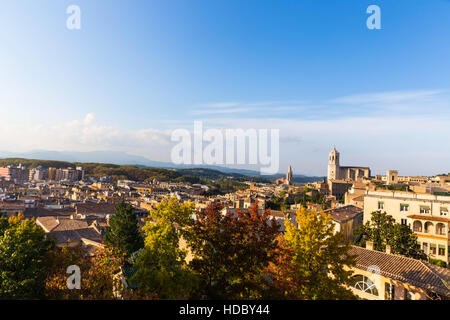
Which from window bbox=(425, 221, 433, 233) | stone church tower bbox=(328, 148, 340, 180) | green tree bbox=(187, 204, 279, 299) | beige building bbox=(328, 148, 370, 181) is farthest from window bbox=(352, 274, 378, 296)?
stone church tower bbox=(328, 148, 340, 180)

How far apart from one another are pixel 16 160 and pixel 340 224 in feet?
597

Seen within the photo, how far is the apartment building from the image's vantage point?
2208 cm

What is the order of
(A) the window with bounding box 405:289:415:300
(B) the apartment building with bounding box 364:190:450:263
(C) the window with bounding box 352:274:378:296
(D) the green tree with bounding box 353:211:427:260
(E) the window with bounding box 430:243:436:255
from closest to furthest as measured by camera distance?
(A) the window with bounding box 405:289:415:300, (C) the window with bounding box 352:274:378:296, (D) the green tree with bounding box 353:211:427:260, (B) the apartment building with bounding box 364:190:450:263, (E) the window with bounding box 430:243:436:255

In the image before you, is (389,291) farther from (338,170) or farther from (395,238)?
(338,170)

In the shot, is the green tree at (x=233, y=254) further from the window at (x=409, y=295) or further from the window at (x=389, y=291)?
the window at (x=409, y=295)

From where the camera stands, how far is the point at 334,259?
11156 mm

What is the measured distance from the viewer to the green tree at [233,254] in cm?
1038

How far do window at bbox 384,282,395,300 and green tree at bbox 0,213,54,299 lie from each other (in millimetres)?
16939

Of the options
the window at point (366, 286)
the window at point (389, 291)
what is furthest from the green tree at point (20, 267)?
the window at point (389, 291)

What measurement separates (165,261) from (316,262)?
619 cm

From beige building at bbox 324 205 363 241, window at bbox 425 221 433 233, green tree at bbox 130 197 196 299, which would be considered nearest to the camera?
green tree at bbox 130 197 196 299

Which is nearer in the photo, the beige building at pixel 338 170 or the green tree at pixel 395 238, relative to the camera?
the green tree at pixel 395 238

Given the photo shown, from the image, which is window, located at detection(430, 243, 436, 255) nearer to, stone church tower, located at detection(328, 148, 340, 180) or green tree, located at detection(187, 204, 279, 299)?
green tree, located at detection(187, 204, 279, 299)

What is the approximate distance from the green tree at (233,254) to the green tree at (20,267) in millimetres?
8335
